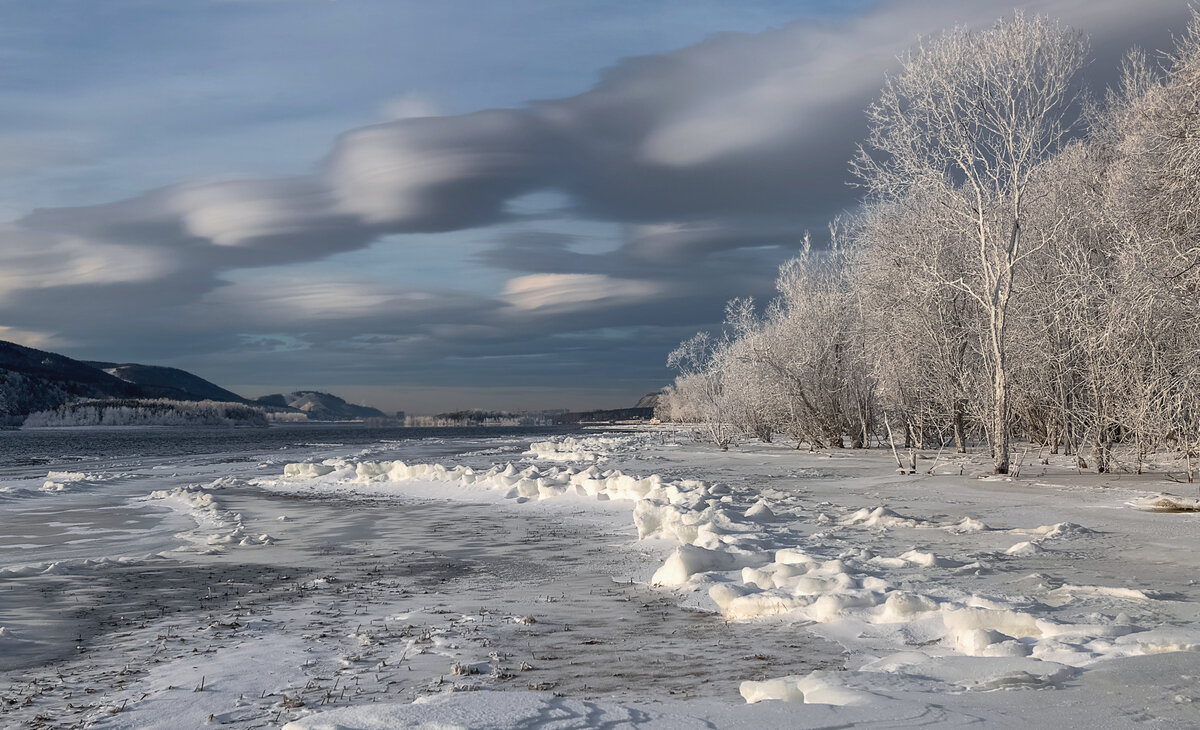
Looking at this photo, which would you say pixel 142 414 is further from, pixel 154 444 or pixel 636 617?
pixel 636 617

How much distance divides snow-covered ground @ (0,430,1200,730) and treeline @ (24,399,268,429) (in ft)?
550

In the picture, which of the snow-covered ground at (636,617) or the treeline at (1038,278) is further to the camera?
the treeline at (1038,278)

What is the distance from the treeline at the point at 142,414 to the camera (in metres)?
154

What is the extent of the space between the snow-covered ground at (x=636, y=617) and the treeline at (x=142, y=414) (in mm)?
167643

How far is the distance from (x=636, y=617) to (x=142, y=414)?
610 ft

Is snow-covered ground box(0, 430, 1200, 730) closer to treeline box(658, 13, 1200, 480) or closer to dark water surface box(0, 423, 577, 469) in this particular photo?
treeline box(658, 13, 1200, 480)

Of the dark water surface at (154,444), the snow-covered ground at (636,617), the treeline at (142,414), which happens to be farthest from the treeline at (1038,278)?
the treeline at (142,414)

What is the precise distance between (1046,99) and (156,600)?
56.9 ft

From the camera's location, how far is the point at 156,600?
7.34 meters

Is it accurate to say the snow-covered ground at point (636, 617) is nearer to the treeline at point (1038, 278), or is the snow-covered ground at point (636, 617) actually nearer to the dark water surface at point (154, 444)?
the treeline at point (1038, 278)

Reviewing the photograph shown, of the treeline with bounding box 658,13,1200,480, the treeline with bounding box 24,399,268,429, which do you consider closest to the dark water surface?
the treeline with bounding box 658,13,1200,480

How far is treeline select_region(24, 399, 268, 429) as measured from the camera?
154000 mm

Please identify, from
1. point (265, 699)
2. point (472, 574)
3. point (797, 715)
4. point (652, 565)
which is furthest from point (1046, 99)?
point (265, 699)

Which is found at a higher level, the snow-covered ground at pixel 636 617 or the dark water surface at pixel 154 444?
the snow-covered ground at pixel 636 617
